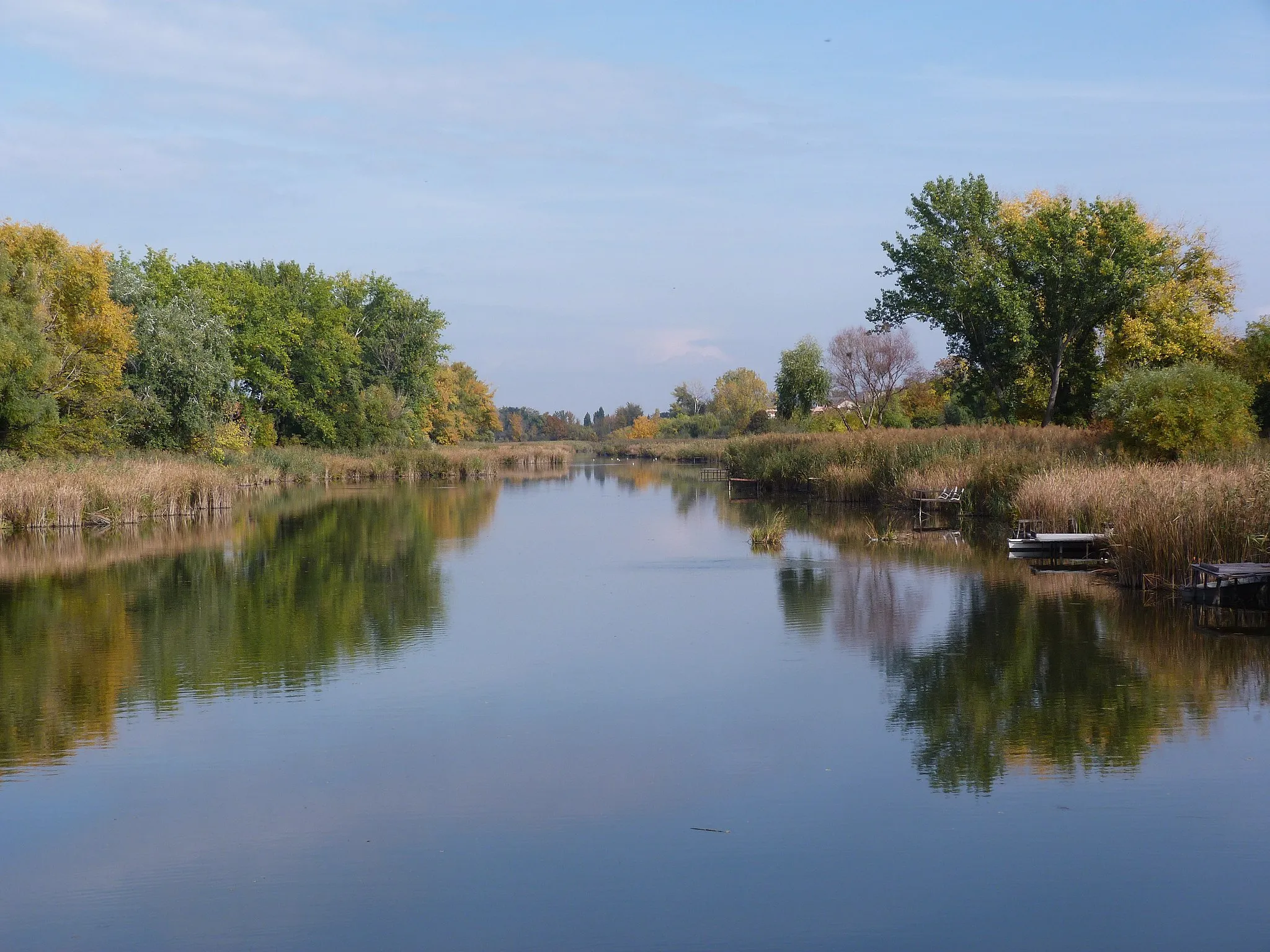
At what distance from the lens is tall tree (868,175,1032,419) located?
37.7 metres

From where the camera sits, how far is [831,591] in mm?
16891

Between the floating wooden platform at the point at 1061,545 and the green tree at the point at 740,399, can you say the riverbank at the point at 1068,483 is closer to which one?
the floating wooden platform at the point at 1061,545

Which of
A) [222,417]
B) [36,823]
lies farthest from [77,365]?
[36,823]

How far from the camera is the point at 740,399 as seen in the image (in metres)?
103

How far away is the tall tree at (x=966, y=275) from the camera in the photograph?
37.7 m

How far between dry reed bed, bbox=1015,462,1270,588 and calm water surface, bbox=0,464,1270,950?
80cm

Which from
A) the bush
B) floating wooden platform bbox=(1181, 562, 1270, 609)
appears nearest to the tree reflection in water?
floating wooden platform bbox=(1181, 562, 1270, 609)

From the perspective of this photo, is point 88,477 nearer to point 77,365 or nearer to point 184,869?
point 77,365

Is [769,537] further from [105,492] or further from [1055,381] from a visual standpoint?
[1055,381]

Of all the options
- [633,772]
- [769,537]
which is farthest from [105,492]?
[633,772]

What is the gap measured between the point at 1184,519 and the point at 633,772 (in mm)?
10397

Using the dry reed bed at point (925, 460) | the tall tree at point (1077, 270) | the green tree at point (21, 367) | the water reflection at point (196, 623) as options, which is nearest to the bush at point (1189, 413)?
the dry reed bed at point (925, 460)

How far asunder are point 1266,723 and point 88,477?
26.1m

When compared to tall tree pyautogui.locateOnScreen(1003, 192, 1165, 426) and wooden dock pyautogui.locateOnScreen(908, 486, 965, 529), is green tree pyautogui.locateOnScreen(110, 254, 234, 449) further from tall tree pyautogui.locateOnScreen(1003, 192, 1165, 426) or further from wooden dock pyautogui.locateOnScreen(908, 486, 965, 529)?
tall tree pyautogui.locateOnScreen(1003, 192, 1165, 426)
